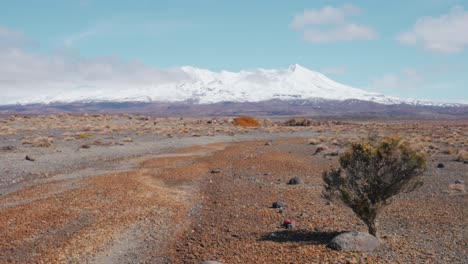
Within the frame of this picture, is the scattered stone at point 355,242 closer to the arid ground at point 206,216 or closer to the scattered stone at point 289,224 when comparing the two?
the arid ground at point 206,216

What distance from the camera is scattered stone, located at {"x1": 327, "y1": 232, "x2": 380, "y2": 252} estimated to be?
9219 millimetres

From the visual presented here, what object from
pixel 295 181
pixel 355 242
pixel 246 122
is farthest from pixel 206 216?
pixel 246 122

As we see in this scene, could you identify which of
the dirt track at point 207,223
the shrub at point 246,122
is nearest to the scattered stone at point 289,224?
the dirt track at point 207,223

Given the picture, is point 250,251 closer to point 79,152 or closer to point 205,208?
point 205,208

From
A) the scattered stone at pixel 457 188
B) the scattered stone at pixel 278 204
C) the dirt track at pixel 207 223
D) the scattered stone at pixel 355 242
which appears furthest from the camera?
the scattered stone at pixel 457 188

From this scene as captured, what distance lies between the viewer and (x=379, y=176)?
10.3 m

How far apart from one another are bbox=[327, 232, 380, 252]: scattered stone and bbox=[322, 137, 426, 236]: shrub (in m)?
0.73

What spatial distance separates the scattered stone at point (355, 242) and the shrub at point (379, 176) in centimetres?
73

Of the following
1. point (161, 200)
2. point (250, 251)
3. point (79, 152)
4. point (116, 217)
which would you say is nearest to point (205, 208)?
point (161, 200)

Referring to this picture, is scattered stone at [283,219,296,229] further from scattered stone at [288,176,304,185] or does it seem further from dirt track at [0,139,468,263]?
scattered stone at [288,176,304,185]

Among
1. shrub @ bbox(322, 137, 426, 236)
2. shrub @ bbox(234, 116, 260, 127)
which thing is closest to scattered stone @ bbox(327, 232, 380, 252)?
shrub @ bbox(322, 137, 426, 236)

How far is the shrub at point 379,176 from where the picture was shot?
33.4ft

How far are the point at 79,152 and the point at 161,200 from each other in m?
18.4

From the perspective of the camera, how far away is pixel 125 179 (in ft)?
66.8
